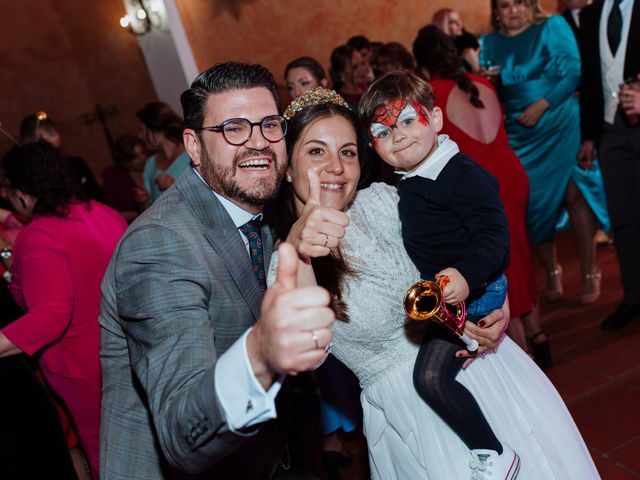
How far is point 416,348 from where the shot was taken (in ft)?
6.16

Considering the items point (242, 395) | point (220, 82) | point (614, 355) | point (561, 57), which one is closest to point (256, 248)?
point (220, 82)

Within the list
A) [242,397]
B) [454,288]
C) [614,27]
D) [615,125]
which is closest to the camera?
[242,397]

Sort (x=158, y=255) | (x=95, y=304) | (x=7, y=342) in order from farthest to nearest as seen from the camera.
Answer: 1. (x=95, y=304)
2. (x=7, y=342)
3. (x=158, y=255)

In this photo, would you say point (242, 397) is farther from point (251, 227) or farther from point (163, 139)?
point (163, 139)

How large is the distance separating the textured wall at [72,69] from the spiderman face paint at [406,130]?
5.79 m

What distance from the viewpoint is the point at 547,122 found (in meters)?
4.31

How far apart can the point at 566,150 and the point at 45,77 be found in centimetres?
583

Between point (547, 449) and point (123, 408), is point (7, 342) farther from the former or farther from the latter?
point (547, 449)

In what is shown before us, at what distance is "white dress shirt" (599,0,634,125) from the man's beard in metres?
2.58

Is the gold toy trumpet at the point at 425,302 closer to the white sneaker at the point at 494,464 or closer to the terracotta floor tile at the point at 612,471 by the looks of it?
the white sneaker at the point at 494,464

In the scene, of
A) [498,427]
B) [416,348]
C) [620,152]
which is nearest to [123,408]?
[416,348]

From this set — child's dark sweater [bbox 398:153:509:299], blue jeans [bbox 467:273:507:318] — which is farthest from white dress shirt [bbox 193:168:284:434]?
blue jeans [bbox 467:273:507:318]

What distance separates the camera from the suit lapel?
5.17ft

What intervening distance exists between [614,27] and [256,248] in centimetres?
266
